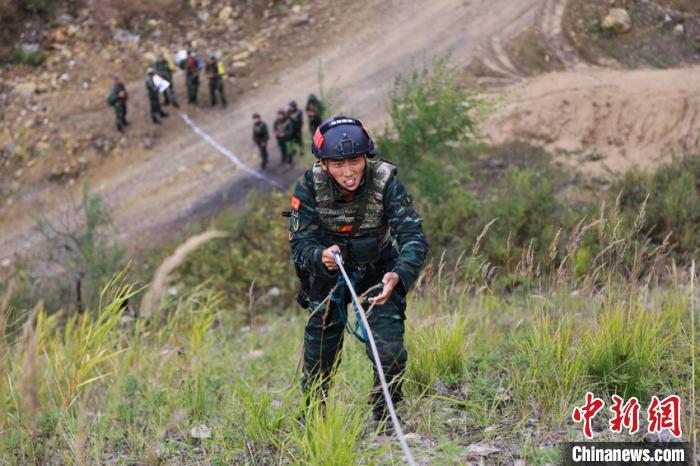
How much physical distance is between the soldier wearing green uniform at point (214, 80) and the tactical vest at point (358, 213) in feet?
43.3

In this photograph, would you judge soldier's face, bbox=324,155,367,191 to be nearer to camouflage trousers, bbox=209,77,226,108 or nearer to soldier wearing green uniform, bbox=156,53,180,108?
camouflage trousers, bbox=209,77,226,108

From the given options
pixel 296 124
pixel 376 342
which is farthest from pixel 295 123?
pixel 376 342

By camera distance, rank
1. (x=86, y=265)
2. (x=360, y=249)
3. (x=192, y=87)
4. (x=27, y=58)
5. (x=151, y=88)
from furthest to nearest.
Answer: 1. (x=27, y=58)
2. (x=192, y=87)
3. (x=151, y=88)
4. (x=86, y=265)
5. (x=360, y=249)

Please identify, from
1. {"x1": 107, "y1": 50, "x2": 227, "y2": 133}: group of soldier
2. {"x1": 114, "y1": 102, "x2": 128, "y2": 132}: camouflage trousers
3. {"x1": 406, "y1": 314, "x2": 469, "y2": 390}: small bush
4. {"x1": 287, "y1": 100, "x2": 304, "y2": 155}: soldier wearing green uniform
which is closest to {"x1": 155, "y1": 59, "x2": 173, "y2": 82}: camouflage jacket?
{"x1": 107, "y1": 50, "x2": 227, "y2": 133}: group of soldier

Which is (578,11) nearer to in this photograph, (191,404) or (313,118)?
(313,118)

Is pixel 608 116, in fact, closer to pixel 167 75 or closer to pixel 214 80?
pixel 214 80

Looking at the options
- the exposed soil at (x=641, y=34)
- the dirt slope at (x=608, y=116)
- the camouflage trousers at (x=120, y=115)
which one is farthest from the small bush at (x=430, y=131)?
the camouflage trousers at (x=120, y=115)

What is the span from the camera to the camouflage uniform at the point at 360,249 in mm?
3676

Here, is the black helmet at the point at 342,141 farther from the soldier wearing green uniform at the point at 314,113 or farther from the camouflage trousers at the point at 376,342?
the soldier wearing green uniform at the point at 314,113

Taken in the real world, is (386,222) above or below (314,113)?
above

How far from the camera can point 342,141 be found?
3.61 meters

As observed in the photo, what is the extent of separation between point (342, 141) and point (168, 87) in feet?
45.5

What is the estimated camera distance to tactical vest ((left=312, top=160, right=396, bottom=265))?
3.79 m

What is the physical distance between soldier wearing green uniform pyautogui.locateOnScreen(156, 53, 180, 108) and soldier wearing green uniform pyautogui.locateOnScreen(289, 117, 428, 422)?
13628mm
